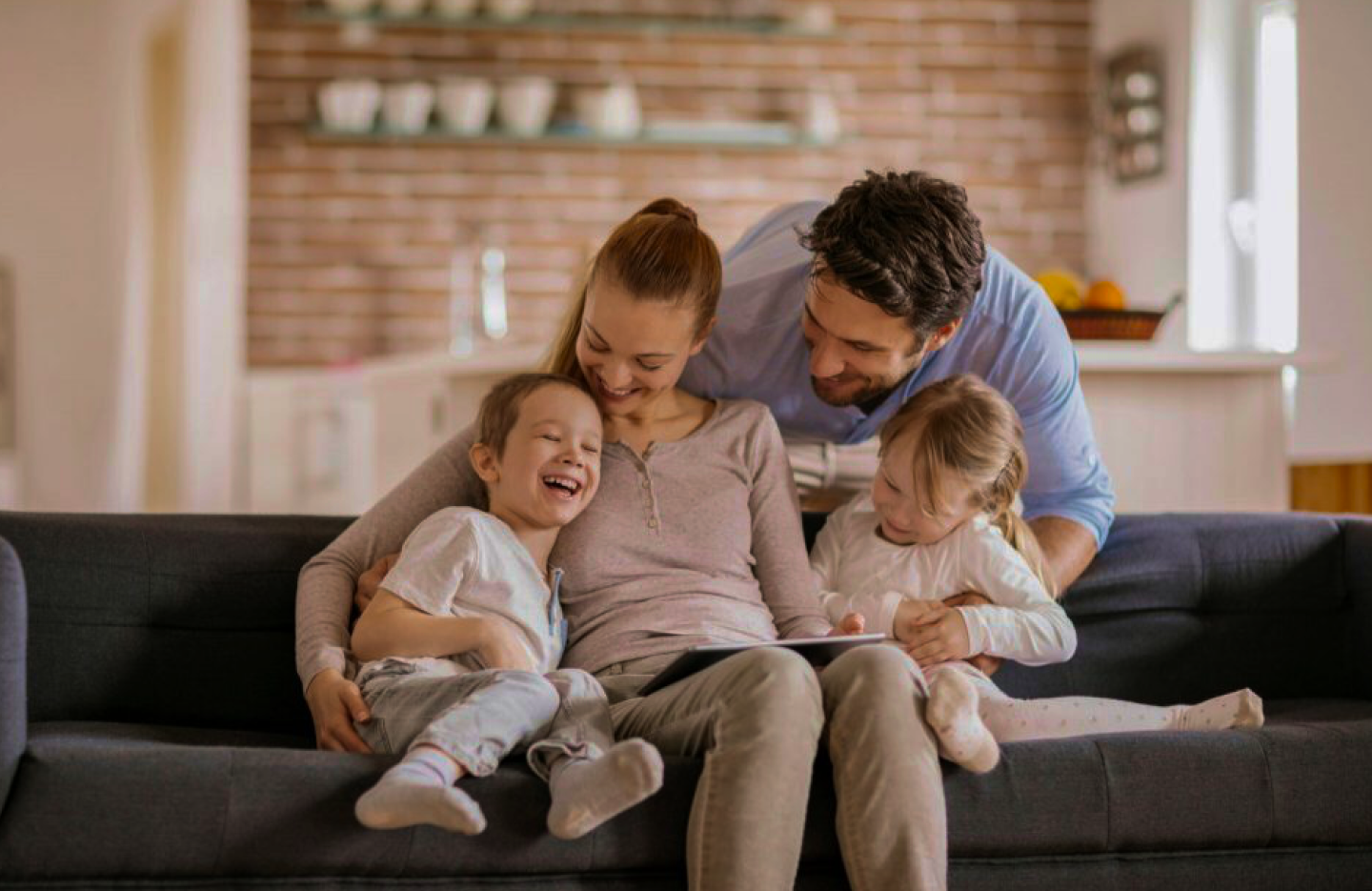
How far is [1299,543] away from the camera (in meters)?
2.73

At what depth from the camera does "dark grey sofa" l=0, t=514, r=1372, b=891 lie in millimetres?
1841

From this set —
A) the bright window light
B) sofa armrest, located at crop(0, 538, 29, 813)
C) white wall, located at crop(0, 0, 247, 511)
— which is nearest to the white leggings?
sofa armrest, located at crop(0, 538, 29, 813)

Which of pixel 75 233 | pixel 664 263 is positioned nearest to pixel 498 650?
pixel 664 263

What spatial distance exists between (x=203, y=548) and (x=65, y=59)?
4510 mm

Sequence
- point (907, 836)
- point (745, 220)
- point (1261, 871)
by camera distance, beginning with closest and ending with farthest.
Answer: point (907, 836) → point (1261, 871) → point (745, 220)

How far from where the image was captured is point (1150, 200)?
5.92m

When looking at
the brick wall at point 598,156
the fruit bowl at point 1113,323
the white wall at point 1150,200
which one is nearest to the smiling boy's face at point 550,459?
the fruit bowl at point 1113,323

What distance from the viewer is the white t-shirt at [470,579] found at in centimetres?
212

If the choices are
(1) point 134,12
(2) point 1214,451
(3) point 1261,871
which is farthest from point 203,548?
(1) point 134,12

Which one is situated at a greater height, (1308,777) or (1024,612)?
(1024,612)

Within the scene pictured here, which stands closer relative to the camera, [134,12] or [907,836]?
[907,836]

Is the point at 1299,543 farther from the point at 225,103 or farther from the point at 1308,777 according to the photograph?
the point at 225,103

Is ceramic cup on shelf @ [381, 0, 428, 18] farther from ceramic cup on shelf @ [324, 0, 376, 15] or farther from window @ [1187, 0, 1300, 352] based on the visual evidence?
window @ [1187, 0, 1300, 352]

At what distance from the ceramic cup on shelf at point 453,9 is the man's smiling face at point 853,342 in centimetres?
389
